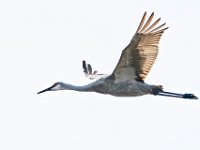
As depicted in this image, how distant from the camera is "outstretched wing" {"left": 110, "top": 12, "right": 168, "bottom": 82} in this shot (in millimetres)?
26688

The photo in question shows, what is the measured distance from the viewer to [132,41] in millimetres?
26688

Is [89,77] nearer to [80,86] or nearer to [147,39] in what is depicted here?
[80,86]

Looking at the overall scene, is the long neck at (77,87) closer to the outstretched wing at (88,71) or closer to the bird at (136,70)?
the bird at (136,70)

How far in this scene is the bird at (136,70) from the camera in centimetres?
2673

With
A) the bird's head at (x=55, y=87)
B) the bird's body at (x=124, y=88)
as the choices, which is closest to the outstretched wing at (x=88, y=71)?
the bird's head at (x=55, y=87)

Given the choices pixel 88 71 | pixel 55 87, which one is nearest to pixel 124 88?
pixel 55 87

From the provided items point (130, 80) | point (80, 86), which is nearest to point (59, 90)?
point (80, 86)

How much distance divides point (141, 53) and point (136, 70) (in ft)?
3.62

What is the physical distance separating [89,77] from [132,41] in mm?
6578

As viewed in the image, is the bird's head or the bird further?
the bird's head

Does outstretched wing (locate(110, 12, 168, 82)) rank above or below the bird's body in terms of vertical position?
above

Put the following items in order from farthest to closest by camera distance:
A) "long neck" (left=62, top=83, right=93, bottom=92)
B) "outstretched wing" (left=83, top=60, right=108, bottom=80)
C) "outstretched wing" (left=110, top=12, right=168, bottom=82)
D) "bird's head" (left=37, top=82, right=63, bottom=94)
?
"outstretched wing" (left=83, top=60, right=108, bottom=80) < "bird's head" (left=37, top=82, right=63, bottom=94) < "long neck" (left=62, top=83, right=93, bottom=92) < "outstretched wing" (left=110, top=12, right=168, bottom=82)

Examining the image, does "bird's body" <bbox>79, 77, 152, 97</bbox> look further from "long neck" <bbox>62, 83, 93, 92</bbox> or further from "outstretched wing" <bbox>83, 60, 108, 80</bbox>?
"outstretched wing" <bbox>83, 60, 108, 80</bbox>

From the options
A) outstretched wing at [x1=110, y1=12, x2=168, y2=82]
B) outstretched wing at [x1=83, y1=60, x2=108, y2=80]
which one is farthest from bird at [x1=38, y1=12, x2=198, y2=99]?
outstretched wing at [x1=83, y1=60, x2=108, y2=80]
